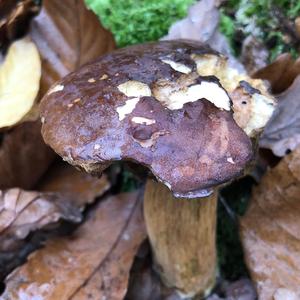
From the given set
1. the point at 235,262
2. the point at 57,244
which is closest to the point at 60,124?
the point at 57,244

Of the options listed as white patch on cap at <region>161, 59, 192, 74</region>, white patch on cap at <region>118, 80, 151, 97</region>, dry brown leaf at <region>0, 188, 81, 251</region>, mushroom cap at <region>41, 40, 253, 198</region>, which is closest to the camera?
mushroom cap at <region>41, 40, 253, 198</region>

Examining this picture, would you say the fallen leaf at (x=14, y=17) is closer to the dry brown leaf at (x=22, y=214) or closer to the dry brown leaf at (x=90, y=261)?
the dry brown leaf at (x=22, y=214)

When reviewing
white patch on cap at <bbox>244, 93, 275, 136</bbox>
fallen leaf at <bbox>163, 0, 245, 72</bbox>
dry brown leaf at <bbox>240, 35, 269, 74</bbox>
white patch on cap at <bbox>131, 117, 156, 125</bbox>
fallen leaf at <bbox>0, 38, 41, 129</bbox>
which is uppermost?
white patch on cap at <bbox>131, 117, 156, 125</bbox>

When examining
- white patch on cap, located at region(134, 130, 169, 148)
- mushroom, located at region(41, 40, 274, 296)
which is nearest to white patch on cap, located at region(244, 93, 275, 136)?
mushroom, located at region(41, 40, 274, 296)

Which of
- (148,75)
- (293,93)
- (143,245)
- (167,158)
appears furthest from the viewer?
(143,245)

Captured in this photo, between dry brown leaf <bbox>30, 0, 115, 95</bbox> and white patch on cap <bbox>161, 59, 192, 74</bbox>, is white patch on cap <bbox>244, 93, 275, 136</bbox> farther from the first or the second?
dry brown leaf <bbox>30, 0, 115, 95</bbox>

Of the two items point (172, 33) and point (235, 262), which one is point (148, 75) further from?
point (235, 262)
